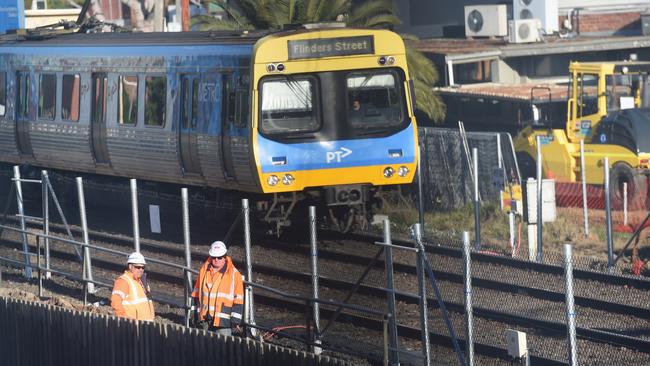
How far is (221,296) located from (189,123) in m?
7.84

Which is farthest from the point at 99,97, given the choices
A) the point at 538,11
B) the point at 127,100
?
the point at 538,11

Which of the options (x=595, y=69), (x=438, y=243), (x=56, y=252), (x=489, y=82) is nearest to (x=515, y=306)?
(x=438, y=243)

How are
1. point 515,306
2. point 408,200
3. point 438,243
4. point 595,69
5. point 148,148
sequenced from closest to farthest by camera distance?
point 515,306 → point 438,243 → point 148,148 → point 408,200 → point 595,69

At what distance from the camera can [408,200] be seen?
75.1 ft

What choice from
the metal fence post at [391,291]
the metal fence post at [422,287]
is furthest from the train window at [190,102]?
the metal fence post at [422,287]

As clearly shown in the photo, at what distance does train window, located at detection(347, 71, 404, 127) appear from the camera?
1906 centimetres

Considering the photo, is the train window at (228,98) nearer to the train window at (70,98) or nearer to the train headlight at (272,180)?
the train headlight at (272,180)

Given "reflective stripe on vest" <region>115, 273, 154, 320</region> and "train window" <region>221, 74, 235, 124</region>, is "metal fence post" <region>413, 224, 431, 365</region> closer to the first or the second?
"reflective stripe on vest" <region>115, 273, 154, 320</region>

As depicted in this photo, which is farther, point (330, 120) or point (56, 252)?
point (56, 252)

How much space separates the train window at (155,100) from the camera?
2098 cm

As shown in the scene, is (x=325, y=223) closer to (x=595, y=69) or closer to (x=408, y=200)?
(x=408, y=200)

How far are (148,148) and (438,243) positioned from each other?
570cm

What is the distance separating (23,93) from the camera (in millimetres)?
25281

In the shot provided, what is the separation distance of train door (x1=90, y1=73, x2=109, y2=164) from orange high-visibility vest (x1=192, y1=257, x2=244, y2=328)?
33.7 ft
